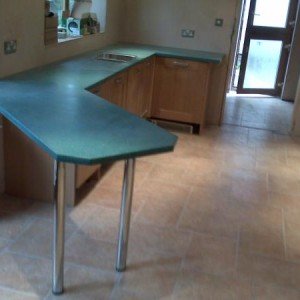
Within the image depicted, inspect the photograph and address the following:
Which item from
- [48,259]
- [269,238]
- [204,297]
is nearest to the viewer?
[204,297]

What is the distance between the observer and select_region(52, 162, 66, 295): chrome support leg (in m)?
1.85

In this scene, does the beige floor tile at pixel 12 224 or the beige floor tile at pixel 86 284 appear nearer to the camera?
the beige floor tile at pixel 86 284

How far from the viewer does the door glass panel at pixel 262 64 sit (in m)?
6.57

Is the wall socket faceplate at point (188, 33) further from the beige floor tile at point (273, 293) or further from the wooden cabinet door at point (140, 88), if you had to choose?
the beige floor tile at point (273, 293)

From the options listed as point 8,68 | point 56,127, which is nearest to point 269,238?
point 56,127

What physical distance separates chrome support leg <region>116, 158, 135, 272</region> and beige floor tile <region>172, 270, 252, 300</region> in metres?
0.33

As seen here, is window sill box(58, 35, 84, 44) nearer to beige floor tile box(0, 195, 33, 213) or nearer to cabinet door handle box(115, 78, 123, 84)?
cabinet door handle box(115, 78, 123, 84)

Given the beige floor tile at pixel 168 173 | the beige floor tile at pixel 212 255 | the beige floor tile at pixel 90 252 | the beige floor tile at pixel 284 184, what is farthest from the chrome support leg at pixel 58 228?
the beige floor tile at pixel 284 184

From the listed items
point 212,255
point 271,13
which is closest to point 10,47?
point 212,255

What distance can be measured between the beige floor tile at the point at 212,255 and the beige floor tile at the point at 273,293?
19 centimetres

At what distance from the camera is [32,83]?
2814 millimetres

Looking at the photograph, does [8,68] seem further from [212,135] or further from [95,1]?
[212,135]

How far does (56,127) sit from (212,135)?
3.00 meters

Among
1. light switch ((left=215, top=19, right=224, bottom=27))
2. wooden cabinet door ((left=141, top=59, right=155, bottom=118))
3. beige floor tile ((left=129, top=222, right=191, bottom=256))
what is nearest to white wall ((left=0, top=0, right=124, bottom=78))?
wooden cabinet door ((left=141, top=59, right=155, bottom=118))
